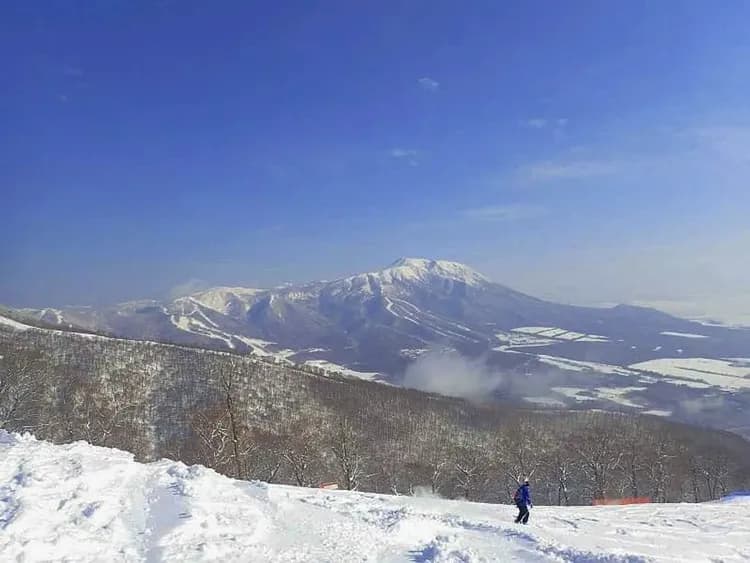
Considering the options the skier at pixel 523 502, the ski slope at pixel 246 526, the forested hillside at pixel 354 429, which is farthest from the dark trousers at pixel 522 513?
the forested hillside at pixel 354 429

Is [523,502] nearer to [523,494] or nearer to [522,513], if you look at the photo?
[523,494]

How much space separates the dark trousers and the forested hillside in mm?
37820

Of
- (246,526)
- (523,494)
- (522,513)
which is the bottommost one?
(522,513)

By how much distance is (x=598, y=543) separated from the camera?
20.3 meters

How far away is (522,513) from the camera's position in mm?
23312

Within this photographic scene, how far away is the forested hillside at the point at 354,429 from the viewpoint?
85.0 m

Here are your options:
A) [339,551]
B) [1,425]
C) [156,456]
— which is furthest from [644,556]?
[156,456]

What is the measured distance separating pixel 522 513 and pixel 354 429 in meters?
121

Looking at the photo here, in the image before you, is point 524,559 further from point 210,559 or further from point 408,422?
point 408,422

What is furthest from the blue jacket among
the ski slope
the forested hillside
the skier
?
the forested hillside

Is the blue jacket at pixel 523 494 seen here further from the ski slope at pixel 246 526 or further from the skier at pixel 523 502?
the ski slope at pixel 246 526

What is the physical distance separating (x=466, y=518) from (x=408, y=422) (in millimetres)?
147145

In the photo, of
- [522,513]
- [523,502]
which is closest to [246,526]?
[523,502]

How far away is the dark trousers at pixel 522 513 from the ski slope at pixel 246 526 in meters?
0.69
